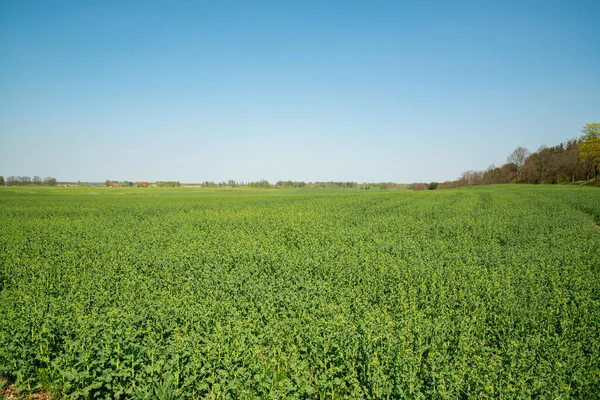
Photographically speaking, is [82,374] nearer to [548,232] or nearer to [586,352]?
[586,352]

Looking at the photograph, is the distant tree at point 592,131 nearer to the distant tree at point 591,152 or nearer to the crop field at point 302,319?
the distant tree at point 591,152

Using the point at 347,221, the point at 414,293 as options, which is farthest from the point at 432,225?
the point at 414,293

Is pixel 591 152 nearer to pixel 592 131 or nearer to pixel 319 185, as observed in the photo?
pixel 592 131

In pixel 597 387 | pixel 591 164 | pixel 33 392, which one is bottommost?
pixel 33 392

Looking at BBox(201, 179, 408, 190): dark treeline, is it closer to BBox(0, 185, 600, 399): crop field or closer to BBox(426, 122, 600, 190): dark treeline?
BBox(426, 122, 600, 190): dark treeline

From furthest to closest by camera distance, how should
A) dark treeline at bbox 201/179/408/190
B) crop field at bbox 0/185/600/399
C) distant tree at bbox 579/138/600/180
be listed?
dark treeline at bbox 201/179/408/190
distant tree at bbox 579/138/600/180
crop field at bbox 0/185/600/399

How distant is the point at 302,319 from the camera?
7906 mm

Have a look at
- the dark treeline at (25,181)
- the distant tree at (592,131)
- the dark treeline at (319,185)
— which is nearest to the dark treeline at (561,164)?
the distant tree at (592,131)

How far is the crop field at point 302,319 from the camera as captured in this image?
18.5ft

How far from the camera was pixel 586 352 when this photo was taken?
698 cm

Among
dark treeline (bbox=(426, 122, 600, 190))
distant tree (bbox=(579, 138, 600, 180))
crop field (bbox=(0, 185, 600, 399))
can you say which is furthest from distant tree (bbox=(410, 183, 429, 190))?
crop field (bbox=(0, 185, 600, 399))

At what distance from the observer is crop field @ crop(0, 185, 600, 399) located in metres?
5.65

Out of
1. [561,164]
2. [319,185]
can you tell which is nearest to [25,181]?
[319,185]

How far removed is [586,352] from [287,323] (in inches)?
259
